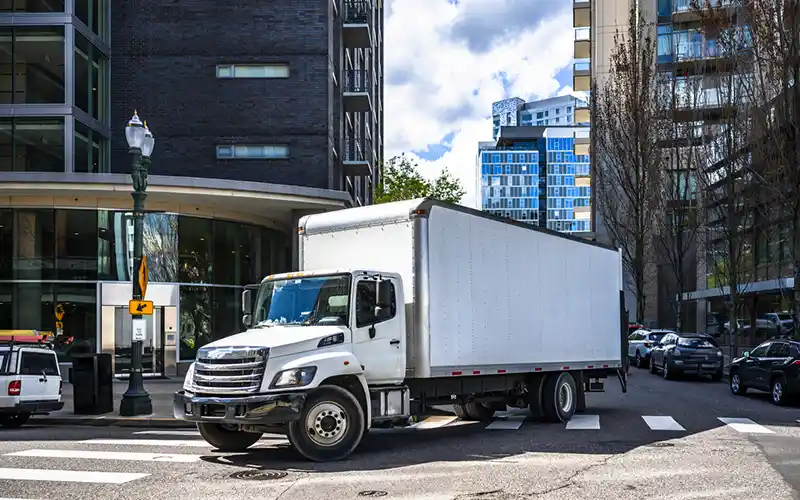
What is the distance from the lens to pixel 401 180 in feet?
159

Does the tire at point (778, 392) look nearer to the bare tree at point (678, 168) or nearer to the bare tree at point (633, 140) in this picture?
the bare tree at point (678, 168)

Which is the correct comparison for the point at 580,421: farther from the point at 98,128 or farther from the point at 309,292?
the point at 98,128

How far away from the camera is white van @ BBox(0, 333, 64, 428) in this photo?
634 inches

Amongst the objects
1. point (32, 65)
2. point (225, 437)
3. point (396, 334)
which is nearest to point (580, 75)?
point (32, 65)

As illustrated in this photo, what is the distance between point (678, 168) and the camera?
4216cm

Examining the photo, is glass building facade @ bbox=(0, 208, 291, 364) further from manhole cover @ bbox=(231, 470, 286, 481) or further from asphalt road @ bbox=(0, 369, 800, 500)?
manhole cover @ bbox=(231, 470, 286, 481)

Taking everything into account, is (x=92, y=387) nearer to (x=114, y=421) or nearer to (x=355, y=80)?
(x=114, y=421)

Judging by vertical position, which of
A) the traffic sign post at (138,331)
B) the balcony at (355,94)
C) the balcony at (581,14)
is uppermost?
the balcony at (581,14)

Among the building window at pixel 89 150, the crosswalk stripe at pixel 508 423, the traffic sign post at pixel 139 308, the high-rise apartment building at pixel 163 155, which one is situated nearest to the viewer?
the crosswalk stripe at pixel 508 423

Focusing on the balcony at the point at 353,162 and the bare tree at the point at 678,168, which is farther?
the bare tree at the point at 678,168

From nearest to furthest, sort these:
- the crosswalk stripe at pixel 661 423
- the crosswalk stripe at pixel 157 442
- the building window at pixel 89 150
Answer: the crosswalk stripe at pixel 157 442 < the crosswalk stripe at pixel 661 423 < the building window at pixel 89 150

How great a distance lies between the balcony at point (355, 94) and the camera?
3928 centimetres

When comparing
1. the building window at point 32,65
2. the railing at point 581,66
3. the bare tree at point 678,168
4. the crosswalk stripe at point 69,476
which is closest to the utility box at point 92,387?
the crosswalk stripe at point 69,476

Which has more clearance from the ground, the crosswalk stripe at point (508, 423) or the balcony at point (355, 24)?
the balcony at point (355, 24)
